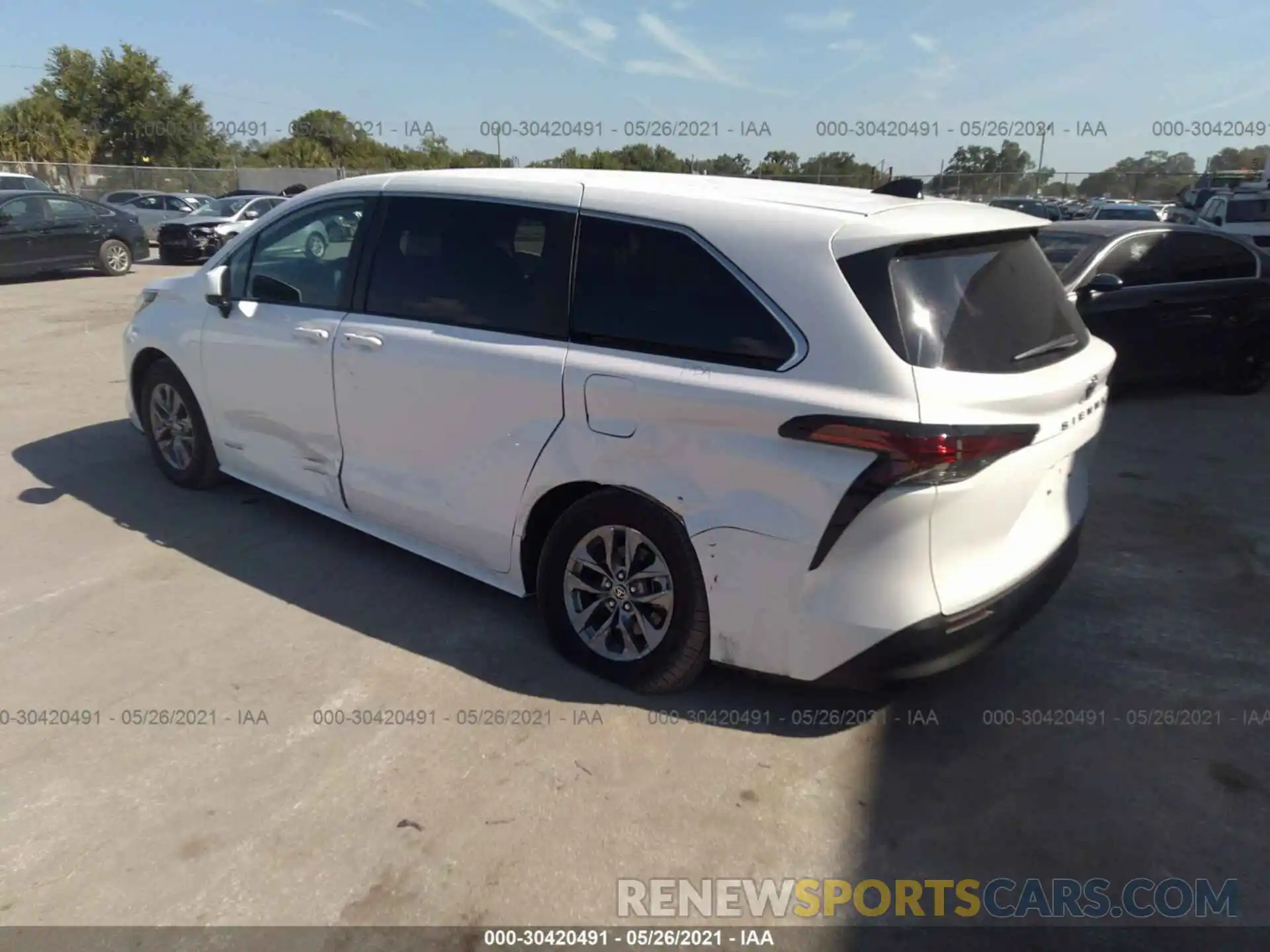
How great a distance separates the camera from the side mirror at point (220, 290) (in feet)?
15.5

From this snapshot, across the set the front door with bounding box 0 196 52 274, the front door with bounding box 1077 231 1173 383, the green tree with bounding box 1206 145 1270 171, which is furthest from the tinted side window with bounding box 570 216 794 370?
the green tree with bounding box 1206 145 1270 171

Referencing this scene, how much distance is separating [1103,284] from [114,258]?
16.9 m

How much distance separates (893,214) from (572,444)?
1.37 m

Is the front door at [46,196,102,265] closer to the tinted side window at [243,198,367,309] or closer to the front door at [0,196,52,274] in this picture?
the front door at [0,196,52,274]

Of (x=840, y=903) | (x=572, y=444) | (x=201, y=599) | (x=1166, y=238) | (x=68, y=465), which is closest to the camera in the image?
(x=840, y=903)

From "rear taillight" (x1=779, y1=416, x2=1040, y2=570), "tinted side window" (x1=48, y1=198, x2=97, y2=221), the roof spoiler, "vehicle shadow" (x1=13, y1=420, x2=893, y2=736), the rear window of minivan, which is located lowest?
"vehicle shadow" (x1=13, y1=420, x2=893, y2=736)

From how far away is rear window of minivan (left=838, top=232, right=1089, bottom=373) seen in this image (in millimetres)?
2797

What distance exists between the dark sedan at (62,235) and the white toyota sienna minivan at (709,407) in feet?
47.2

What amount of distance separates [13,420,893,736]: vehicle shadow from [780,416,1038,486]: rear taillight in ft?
3.13

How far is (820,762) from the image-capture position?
3.10 metres

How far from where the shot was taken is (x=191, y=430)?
5.27 metres

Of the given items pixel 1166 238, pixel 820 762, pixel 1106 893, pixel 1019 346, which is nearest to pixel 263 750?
pixel 820 762

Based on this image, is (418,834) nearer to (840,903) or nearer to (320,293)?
(840,903)

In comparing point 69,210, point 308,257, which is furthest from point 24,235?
point 308,257
